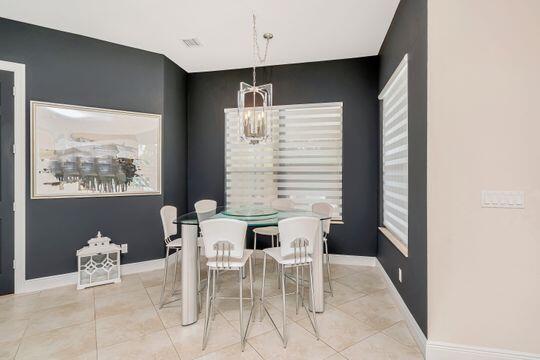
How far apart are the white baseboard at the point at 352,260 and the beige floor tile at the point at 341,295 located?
74 centimetres

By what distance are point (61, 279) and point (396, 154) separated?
4085 millimetres

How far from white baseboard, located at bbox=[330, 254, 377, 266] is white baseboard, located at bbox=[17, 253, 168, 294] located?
8.45 feet

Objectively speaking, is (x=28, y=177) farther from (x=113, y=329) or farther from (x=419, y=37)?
(x=419, y=37)

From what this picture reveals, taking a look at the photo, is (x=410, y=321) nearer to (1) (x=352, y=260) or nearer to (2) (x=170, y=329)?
(1) (x=352, y=260)

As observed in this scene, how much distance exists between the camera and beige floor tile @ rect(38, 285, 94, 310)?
2.74 metres

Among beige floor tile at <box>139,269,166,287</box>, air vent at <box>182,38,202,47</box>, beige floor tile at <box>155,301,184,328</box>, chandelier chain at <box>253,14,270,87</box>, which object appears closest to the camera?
beige floor tile at <box>155,301,184,328</box>

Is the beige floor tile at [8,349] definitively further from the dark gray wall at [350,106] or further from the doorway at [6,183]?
the dark gray wall at [350,106]

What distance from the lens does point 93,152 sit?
3320 mm

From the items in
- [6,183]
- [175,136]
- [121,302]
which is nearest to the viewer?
[121,302]

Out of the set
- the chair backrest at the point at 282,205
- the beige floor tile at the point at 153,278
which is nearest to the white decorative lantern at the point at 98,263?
the beige floor tile at the point at 153,278

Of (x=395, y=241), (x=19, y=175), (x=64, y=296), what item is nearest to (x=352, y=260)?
(x=395, y=241)

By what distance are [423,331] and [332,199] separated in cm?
218

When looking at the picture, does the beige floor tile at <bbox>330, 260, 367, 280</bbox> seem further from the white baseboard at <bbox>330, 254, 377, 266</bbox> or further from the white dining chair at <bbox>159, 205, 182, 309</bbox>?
the white dining chair at <bbox>159, 205, 182, 309</bbox>
